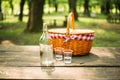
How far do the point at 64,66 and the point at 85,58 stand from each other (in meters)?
0.44

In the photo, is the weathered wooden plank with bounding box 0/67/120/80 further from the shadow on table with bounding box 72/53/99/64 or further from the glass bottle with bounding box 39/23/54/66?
the shadow on table with bounding box 72/53/99/64

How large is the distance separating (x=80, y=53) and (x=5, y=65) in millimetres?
902

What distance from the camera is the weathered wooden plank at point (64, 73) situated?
8.68 feet

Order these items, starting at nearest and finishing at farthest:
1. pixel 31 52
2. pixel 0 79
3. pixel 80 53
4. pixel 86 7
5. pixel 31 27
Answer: pixel 0 79, pixel 80 53, pixel 31 52, pixel 31 27, pixel 86 7

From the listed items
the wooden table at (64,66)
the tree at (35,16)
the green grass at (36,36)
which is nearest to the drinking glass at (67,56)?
the wooden table at (64,66)

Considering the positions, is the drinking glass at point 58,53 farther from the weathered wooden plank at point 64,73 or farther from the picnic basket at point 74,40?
the weathered wooden plank at point 64,73

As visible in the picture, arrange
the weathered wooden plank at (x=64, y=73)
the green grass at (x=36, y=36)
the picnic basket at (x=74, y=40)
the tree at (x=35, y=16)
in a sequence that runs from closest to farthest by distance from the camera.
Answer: the weathered wooden plank at (x=64, y=73) < the picnic basket at (x=74, y=40) < the green grass at (x=36, y=36) < the tree at (x=35, y=16)

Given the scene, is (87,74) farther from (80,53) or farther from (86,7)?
(86,7)

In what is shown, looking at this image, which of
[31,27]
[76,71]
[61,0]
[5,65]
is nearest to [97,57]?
[76,71]

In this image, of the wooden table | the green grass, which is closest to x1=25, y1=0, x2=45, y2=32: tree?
the green grass

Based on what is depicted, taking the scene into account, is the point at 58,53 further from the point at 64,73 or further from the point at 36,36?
the point at 36,36

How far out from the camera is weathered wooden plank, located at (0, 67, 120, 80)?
8.68 ft

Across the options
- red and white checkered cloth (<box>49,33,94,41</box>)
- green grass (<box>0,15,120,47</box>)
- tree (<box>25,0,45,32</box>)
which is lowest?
green grass (<box>0,15,120,47</box>)

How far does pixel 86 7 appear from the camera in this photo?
1447 inches
